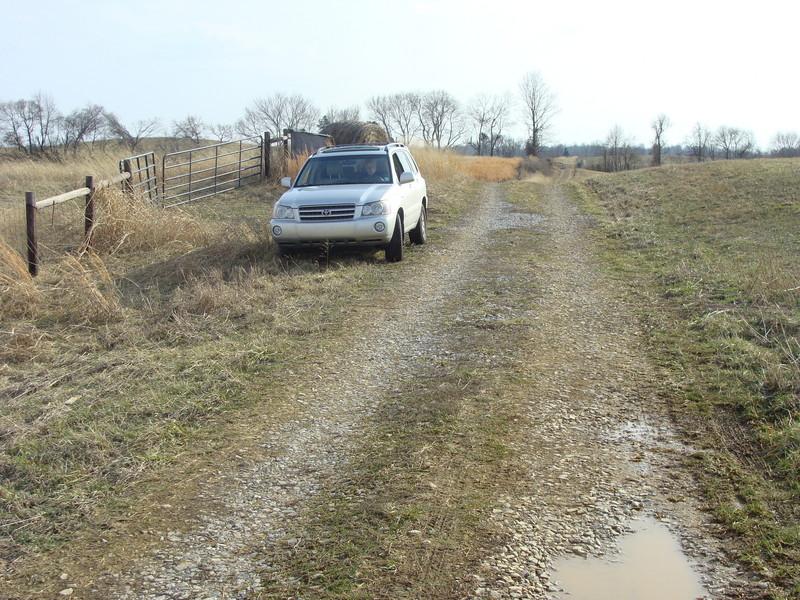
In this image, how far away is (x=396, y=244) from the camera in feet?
34.2

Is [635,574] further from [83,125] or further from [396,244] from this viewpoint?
[83,125]

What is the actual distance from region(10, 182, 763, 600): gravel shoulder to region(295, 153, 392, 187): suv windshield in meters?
3.57

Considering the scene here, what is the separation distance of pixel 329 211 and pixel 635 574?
298 inches

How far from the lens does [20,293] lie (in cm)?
805

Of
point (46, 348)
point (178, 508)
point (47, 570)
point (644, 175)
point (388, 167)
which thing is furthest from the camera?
point (644, 175)

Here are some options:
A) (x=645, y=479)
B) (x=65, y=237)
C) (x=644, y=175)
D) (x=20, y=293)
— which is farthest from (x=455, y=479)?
(x=644, y=175)

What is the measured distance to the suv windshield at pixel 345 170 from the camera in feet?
35.7

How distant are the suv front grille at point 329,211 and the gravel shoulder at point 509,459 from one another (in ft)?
7.92

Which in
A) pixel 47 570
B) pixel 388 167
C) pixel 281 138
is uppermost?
pixel 281 138

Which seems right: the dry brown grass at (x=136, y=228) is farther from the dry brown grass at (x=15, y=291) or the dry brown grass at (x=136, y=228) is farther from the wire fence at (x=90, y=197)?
the dry brown grass at (x=15, y=291)

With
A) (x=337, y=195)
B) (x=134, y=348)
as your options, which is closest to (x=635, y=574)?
(x=134, y=348)

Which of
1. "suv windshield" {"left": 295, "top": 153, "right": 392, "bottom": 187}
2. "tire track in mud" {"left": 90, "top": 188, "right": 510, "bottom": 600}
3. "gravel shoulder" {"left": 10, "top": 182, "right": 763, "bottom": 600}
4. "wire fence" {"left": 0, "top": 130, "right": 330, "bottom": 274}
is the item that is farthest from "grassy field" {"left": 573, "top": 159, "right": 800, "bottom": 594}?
"wire fence" {"left": 0, "top": 130, "right": 330, "bottom": 274}

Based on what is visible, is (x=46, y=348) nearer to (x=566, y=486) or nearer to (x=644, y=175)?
(x=566, y=486)

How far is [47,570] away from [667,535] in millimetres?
2961
